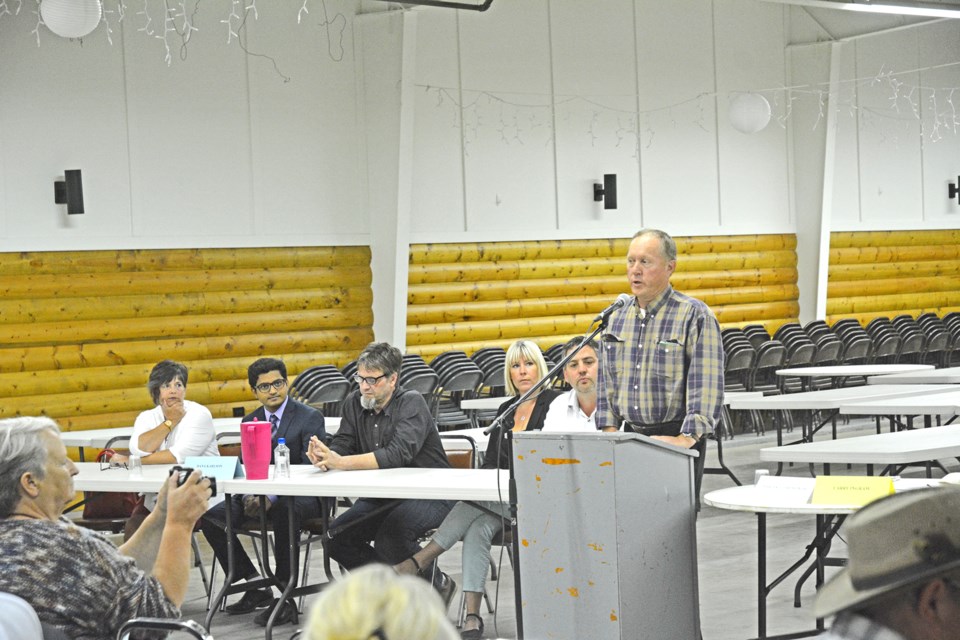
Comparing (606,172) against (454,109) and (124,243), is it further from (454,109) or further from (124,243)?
(124,243)

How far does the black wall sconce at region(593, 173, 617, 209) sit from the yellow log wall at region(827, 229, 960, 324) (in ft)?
13.8

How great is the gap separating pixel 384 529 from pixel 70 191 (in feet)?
19.1

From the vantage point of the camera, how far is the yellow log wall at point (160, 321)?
33.5ft

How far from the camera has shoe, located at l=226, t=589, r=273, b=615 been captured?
6.14m

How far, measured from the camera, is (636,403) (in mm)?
4867

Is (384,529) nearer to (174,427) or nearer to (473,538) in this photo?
(473,538)

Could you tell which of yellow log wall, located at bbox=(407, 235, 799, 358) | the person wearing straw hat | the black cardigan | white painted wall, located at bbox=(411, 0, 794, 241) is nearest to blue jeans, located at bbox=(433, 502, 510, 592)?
the black cardigan

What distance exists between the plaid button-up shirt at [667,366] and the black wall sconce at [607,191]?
9.27m

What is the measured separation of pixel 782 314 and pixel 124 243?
8.96m

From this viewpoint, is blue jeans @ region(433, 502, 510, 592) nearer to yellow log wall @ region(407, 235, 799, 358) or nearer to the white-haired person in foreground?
the white-haired person in foreground

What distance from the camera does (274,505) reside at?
19.0 feet

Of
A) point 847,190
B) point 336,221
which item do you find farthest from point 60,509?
point 847,190

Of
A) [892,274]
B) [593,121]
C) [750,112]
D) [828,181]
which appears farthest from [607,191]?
[892,274]

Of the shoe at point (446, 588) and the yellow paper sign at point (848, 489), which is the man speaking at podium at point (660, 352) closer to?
the yellow paper sign at point (848, 489)
